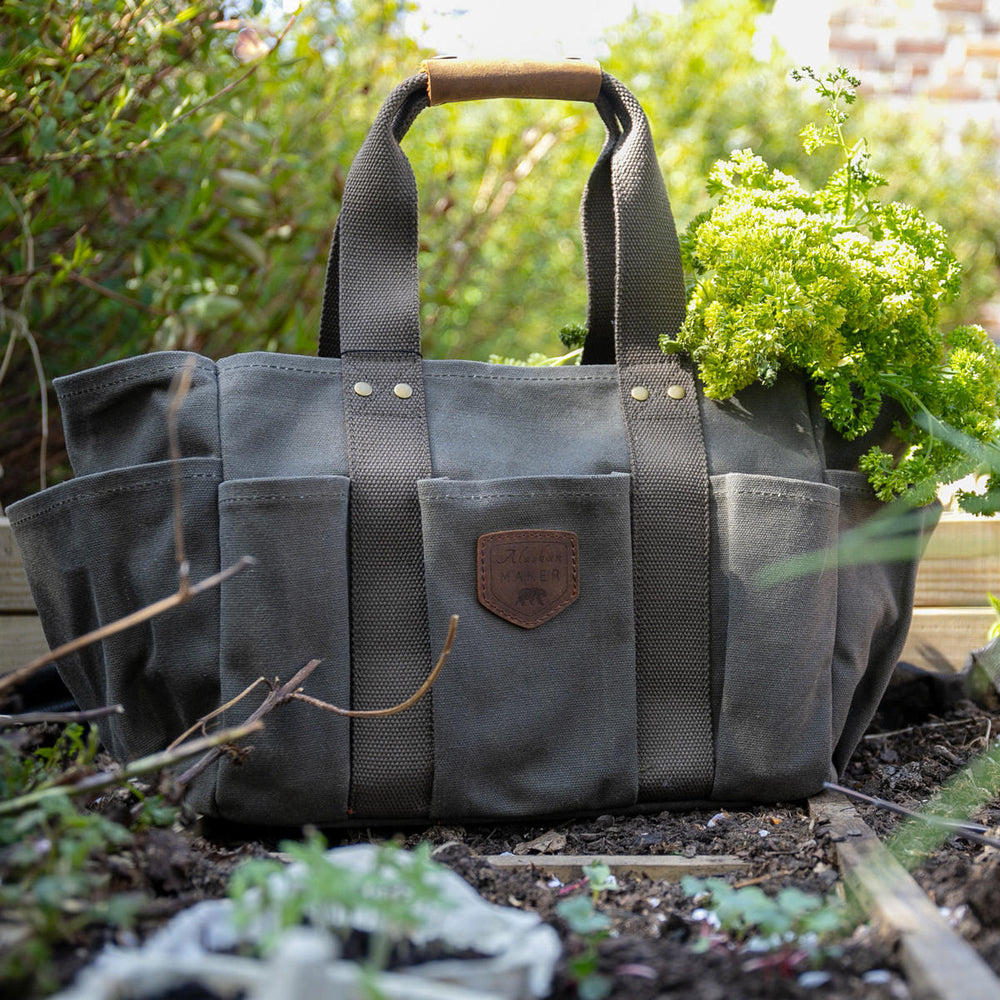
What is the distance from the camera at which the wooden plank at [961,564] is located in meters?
1.92

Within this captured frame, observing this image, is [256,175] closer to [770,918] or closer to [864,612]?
[864,612]

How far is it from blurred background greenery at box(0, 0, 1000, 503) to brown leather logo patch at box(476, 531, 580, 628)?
965mm

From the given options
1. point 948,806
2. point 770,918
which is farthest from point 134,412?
point 948,806

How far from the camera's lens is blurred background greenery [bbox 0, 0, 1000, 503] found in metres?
1.75

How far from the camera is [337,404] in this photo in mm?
1442

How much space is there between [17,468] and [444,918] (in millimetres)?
1977

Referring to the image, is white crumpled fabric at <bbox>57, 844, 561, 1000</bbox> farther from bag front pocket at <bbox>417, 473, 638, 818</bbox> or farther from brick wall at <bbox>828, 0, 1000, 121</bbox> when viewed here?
brick wall at <bbox>828, 0, 1000, 121</bbox>

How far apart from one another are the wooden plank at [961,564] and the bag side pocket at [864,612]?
387 mm

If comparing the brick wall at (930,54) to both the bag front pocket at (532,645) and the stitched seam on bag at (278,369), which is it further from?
the stitched seam on bag at (278,369)

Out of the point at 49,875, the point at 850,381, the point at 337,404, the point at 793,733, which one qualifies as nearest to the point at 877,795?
the point at 793,733

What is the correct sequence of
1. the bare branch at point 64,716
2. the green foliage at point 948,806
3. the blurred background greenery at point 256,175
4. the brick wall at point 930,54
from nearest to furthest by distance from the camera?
1. the bare branch at point 64,716
2. the green foliage at point 948,806
3. the blurred background greenery at point 256,175
4. the brick wall at point 930,54

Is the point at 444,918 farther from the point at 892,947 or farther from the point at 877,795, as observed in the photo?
the point at 877,795

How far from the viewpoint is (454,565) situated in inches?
53.5

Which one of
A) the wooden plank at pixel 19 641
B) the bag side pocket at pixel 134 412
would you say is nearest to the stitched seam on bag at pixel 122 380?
the bag side pocket at pixel 134 412
